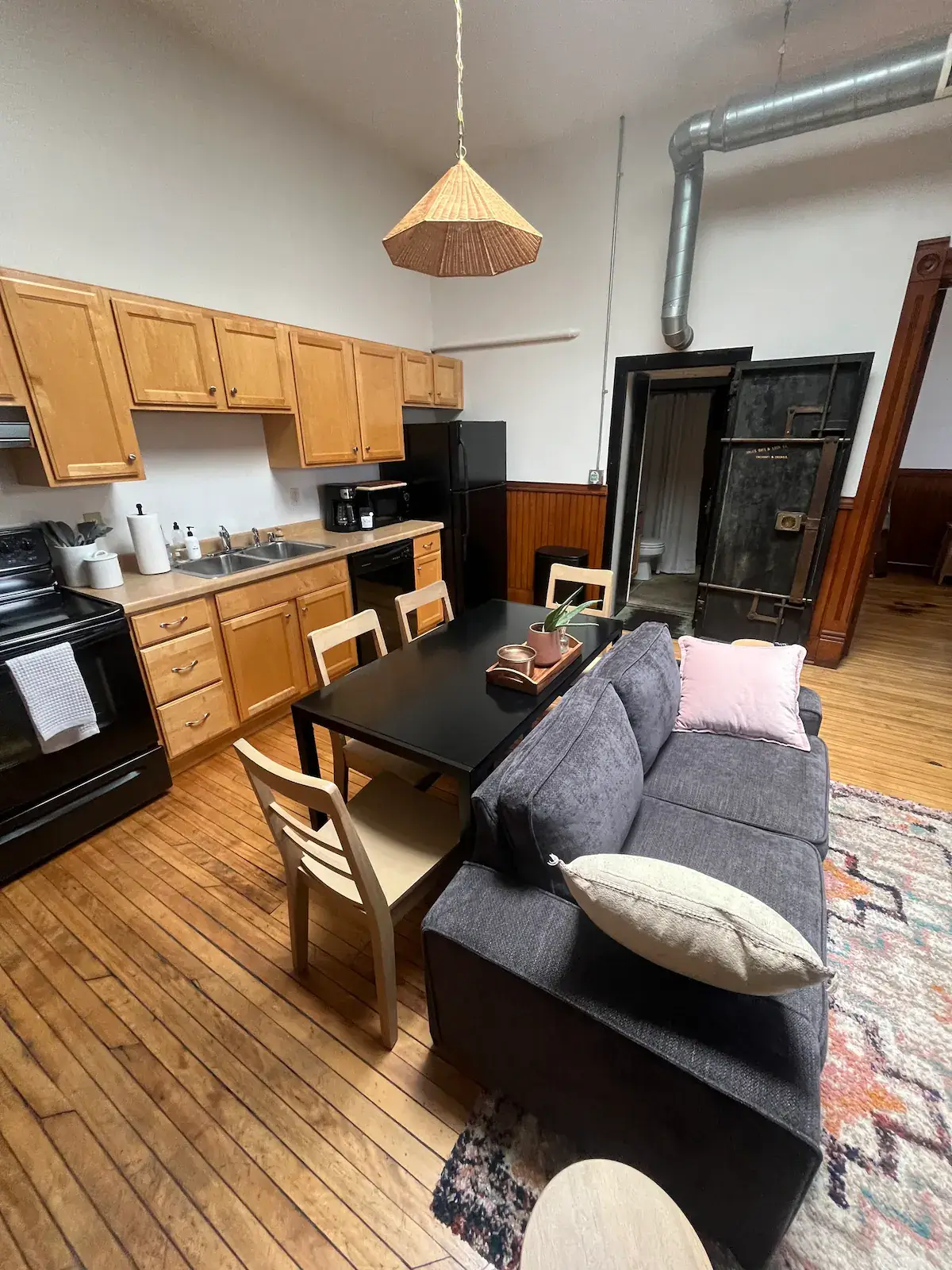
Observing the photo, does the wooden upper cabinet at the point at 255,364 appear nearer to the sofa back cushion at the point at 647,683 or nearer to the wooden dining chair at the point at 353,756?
the wooden dining chair at the point at 353,756

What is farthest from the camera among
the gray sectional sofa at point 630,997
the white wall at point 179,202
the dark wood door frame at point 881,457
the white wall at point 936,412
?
the white wall at point 936,412

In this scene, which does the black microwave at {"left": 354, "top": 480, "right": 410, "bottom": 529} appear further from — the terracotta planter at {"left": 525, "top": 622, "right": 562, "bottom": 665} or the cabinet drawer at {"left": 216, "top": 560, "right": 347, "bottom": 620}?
the terracotta planter at {"left": 525, "top": 622, "right": 562, "bottom": 665}

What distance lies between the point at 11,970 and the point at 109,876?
0.38 meters

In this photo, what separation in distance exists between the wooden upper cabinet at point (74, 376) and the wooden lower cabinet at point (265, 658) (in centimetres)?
88

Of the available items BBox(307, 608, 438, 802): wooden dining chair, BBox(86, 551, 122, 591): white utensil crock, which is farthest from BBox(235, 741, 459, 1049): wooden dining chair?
BBox(86, 551, 122, 591): white utensil crock

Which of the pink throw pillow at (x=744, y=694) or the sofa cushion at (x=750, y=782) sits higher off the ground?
the pink throw pillow at (x=744, y=694)

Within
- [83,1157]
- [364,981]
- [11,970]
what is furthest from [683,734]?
[11,970]

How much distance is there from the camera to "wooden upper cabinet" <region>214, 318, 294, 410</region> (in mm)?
2684

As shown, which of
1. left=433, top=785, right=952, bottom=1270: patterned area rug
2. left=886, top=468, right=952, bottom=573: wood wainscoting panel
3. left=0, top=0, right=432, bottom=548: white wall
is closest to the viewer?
left=433, top=785, right=952, bottom=1270: patterned area rug

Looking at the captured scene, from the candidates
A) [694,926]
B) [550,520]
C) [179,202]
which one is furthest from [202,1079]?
[550,520]

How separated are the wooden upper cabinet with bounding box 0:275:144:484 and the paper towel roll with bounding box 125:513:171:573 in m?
0.22

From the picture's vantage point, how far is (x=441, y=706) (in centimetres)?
164

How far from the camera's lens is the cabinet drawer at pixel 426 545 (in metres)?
3.73

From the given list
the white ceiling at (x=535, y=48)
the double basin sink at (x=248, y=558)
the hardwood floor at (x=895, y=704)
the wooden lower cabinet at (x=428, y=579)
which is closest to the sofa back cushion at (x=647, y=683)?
the hardwood floor at (x=895, y=704)
